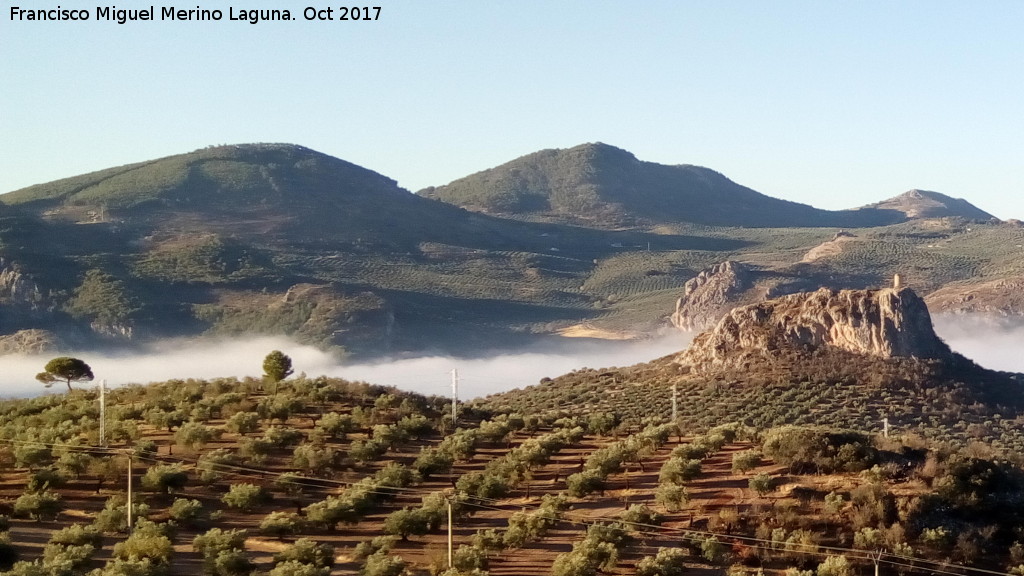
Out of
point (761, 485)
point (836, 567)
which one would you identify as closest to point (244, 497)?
point (761, 485)

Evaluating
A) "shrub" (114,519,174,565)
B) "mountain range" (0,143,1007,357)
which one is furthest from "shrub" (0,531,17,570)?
"mountain range" (0,143,1007,357)

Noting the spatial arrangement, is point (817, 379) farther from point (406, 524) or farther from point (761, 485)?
point (406, 524)

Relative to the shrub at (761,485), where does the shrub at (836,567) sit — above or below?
below

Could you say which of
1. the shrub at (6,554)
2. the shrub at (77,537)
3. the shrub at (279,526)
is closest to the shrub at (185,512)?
the shrub at (279,526)

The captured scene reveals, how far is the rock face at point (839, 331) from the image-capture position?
57.4 m

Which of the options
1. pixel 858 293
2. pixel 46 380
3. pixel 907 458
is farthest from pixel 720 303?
pixel 907 458

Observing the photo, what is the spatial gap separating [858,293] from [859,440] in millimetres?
30535

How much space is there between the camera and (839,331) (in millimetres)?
58062

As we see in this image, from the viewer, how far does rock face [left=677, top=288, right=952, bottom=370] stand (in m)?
57.4

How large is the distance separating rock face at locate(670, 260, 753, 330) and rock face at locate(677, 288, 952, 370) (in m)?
82.3

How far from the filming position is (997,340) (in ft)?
377

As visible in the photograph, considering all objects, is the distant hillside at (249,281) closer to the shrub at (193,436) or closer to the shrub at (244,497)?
the shrub at (193,436)

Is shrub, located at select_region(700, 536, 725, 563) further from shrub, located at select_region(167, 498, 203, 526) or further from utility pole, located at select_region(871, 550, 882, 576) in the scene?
shrub, located at select_region(167, 498, 203, 526)

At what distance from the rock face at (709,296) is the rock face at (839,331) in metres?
82.3
